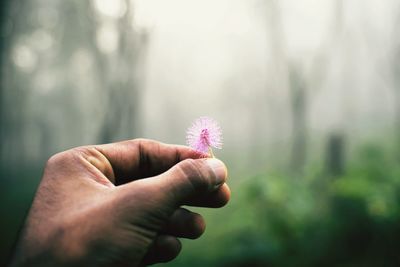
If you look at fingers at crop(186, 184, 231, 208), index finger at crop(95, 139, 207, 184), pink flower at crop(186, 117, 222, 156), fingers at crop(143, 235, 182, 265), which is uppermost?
pink flower at crop(186, 117, 222, 156)

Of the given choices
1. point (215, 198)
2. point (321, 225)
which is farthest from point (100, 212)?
point (321, 225)

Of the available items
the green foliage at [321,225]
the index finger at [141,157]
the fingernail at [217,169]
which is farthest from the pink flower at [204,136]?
the green foliage at [321,225]

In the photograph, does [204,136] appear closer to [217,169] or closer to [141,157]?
[217,169]

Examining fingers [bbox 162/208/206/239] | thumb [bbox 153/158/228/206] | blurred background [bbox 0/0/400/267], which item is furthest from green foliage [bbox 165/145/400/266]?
thumb [bbox 153/158/228/206]

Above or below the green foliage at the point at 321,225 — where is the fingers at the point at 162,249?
above

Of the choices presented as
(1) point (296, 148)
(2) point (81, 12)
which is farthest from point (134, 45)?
(1) point (296, 148)

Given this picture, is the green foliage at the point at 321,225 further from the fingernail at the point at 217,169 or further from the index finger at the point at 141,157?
the fingernail at the point at 217,169

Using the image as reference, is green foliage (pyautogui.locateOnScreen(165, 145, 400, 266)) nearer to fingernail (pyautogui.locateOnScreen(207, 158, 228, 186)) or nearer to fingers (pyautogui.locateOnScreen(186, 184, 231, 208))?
fingers (pyautogui.locateOnScreen(186, 184, 231, 208))
